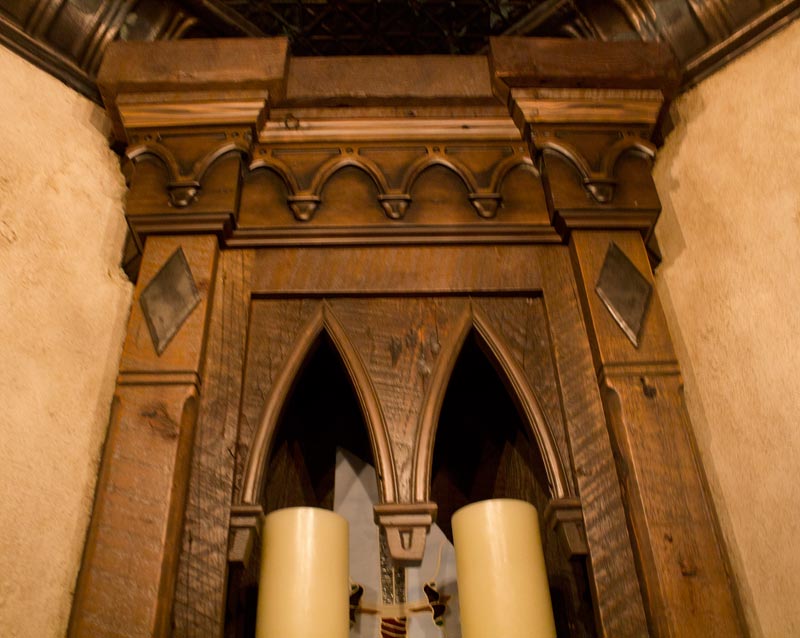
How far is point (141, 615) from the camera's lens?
2.67ft

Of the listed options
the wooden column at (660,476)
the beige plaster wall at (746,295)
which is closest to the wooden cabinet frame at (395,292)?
the wooden column at (660,476)

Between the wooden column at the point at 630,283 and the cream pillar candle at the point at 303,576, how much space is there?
38 cm

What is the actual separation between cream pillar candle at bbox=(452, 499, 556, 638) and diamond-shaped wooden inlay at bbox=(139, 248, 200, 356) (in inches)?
19.1

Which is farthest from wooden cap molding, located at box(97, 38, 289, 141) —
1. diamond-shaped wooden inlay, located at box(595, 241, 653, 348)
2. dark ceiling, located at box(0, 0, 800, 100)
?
diamond-shaped wooden inlay, located at box(595, 241, 653, 348)

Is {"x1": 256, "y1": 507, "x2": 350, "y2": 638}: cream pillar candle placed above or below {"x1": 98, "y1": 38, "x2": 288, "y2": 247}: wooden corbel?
below

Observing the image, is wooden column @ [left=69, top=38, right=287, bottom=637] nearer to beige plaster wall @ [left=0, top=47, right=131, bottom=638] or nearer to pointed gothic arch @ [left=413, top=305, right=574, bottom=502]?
beige plaster wall @ [left=0, top=47, right=131, bottom=638]

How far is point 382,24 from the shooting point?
4.69 ft

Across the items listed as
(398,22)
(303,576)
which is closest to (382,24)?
(398,22)

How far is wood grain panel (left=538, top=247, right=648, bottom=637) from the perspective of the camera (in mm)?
865

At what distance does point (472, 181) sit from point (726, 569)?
0.67 meters

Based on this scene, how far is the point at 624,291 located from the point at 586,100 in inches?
14.3

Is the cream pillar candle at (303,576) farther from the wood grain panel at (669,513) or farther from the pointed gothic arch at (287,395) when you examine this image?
the wood grain panel at (669,513)

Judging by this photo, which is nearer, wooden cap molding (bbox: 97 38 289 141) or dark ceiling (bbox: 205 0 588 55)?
wooden cap molding (bbox: 97 38 289 141)

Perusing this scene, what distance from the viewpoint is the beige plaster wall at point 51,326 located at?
0.91 m
